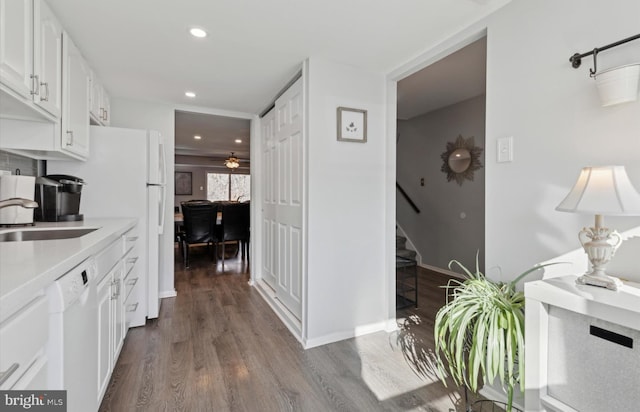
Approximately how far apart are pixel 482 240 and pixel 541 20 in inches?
116

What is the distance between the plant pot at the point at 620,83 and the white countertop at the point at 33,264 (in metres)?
1.98

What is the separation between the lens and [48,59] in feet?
5.62

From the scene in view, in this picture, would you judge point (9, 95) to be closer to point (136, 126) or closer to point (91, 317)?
point (91, 317)

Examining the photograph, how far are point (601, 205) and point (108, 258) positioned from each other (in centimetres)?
218

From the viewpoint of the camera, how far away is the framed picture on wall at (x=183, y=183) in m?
9.87

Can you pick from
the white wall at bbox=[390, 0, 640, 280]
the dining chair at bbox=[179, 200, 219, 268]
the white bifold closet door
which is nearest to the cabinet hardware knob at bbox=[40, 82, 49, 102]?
the white bifold closet door

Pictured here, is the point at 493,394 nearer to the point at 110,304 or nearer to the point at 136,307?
the point at 110,304

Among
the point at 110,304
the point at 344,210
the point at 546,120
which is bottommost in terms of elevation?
the point at 110,304

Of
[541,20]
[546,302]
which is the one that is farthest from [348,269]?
[541,20]

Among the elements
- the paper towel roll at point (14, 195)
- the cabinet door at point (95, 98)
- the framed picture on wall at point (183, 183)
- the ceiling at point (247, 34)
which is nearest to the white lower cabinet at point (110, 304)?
the paper towel roll at point (14, 195)

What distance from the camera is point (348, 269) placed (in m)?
2.49

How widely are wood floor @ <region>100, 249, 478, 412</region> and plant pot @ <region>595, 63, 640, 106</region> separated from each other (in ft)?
5.32

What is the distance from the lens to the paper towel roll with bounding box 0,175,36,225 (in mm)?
1782

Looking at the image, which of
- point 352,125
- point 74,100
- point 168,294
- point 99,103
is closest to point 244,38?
point 352,125
